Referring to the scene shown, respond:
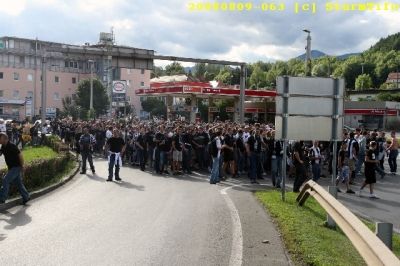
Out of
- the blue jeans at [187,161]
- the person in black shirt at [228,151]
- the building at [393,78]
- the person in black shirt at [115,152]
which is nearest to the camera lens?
the person in black shirt at [115,152]

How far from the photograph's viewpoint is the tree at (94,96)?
262 feet

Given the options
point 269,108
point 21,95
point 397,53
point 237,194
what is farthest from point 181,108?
point 397,53

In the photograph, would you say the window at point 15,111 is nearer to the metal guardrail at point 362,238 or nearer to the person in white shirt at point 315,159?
the person in white shirt at point 315,159

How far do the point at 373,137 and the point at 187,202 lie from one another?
35.1 feet

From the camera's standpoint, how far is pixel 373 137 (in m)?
20.0

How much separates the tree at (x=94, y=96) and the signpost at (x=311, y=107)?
2736 inches

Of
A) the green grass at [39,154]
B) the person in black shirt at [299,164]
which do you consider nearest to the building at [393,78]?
the green grass at [39,154]

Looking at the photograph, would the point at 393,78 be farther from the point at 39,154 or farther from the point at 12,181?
the point at 12,181

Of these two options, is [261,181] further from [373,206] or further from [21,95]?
[21,95]

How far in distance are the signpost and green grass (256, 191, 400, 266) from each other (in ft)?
5.59

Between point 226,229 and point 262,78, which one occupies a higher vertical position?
point 262,78

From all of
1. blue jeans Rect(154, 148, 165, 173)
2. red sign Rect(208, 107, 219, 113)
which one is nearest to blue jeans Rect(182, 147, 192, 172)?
blue jeans Rect(154, 148, 165, 173)

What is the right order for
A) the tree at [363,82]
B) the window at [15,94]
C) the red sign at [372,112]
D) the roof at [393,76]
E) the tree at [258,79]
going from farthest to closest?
the tree at [258,79]
the roof at [393,76]
the tree at [363,82]
the window at [15,94]
the red sign at [372,112]

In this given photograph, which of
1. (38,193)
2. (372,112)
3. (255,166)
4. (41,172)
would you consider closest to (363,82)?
(372,112)
